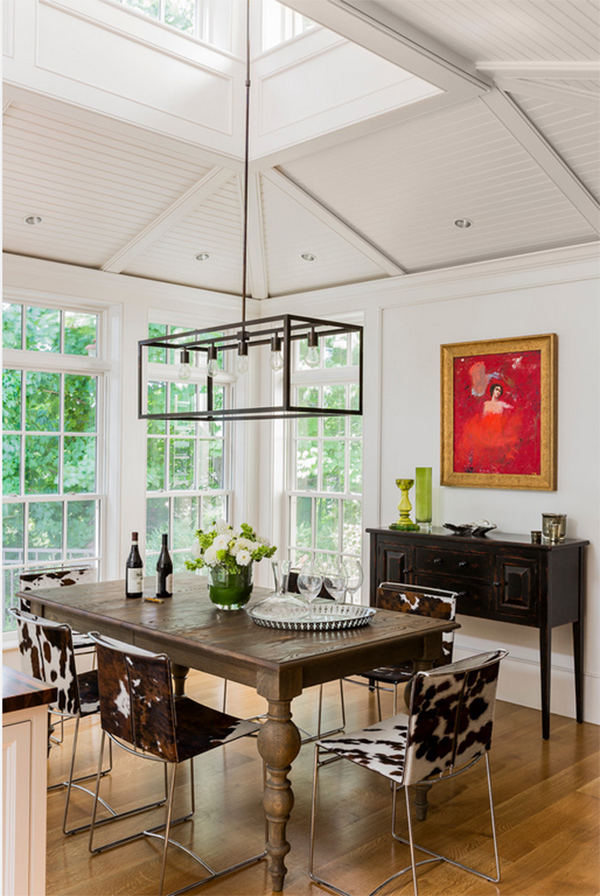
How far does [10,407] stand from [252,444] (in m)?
2.05

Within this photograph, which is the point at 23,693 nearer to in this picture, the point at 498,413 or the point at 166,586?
the point at 166,586

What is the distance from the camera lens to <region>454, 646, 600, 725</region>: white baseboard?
4.52m

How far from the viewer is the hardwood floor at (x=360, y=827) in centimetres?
277

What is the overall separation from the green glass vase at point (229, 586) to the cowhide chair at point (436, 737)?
842mm

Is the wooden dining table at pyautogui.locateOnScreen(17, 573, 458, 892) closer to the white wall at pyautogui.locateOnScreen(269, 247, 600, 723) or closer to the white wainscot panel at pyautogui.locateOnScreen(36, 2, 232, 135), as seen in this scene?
the white wall at pyautogui.locateOnScreen(269, 247, 600, 723)

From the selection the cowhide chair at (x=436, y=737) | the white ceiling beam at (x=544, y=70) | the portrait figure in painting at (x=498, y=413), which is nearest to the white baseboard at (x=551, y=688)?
the portrait figure in painting at (x=498, y=413)

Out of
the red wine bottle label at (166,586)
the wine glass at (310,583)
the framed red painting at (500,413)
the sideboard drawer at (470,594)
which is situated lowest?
the sideboard drawer at (470,594)

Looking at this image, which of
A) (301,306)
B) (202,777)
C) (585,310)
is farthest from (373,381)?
(202,777)

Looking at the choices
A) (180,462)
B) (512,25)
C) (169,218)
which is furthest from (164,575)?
(512,25)

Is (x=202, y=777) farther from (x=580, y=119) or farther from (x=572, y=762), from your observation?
(x=580, y=119)

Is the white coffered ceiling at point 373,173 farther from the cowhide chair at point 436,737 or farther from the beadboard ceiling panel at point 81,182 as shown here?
the cowhide chair at point 436,737

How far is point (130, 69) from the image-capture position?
4051mm

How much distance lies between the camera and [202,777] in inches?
146

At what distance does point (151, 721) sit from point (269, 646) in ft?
1.61
